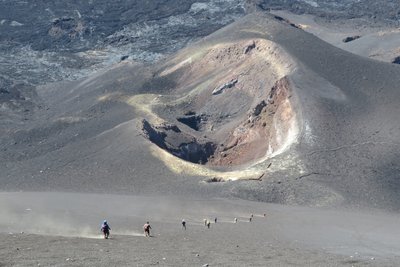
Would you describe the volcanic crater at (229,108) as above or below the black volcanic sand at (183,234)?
above

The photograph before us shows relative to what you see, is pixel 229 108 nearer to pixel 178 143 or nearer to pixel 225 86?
pixel 225 86

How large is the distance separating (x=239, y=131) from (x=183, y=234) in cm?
3296

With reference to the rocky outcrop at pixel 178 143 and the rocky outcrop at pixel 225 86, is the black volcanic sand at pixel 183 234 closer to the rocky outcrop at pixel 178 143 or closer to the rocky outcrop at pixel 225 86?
the rocky outcrop at pixel 178 143

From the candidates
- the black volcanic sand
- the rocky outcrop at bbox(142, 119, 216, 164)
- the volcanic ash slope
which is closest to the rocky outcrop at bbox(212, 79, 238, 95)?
the volcanic ash slope

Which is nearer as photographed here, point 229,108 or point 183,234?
point 183,234

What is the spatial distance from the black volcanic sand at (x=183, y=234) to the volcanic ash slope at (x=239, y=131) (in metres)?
3.94

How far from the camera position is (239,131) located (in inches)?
2869

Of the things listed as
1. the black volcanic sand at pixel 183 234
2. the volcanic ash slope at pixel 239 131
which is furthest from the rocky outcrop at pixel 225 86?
the black volcanic sand at pixel 183 234

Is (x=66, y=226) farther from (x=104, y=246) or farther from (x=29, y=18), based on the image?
(x=29, y=18)

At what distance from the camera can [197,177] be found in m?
60.8

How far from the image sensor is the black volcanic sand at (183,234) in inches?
1150

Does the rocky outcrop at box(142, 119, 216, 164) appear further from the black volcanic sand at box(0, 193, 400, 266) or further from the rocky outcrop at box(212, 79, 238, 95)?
the black volcanic sand at box(0, 193, 400, 266)

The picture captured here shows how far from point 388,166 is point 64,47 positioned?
3859 inches

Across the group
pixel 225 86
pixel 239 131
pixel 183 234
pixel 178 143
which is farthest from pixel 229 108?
pixel 183 234
